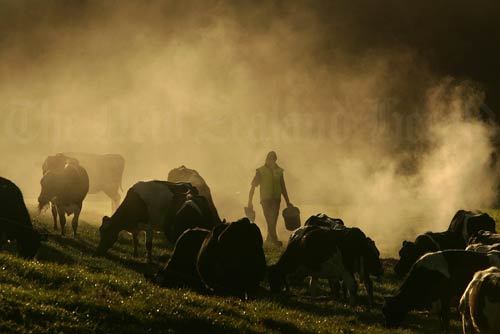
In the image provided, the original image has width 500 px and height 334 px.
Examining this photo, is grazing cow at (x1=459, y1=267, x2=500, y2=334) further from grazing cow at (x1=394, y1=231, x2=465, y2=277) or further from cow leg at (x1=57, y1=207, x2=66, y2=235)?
cow leg at (x1=57, y1=207, x2=66, y2=235)

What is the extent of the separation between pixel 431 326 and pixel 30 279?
8.13 meters

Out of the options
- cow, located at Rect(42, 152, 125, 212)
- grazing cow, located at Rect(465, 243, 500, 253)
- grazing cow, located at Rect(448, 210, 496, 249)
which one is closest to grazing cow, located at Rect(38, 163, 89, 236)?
cow, located at Rect(42, 152, 125, 212)

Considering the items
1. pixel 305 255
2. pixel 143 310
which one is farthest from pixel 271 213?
pixel 143 310

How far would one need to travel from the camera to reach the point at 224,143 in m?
80.1

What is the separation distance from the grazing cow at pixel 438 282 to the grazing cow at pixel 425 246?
493cm

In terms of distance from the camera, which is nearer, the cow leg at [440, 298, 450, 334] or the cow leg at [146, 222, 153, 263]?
the cow leg at [440, 298, 450, 334]

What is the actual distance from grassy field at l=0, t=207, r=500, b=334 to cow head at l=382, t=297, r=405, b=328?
21 centimetres

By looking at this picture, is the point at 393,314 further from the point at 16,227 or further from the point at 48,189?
the point at 48,189

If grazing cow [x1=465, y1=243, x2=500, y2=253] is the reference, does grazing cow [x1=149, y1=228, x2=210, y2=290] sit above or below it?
below

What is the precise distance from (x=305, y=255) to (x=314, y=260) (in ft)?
0.88

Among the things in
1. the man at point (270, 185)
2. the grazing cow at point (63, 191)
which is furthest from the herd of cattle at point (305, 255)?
the man at point (270, 185)

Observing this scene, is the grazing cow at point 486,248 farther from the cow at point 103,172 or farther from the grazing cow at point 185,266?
the cow at point 103,172

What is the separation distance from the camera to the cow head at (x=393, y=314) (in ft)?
50.8

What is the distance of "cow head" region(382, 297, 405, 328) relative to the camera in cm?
1548
